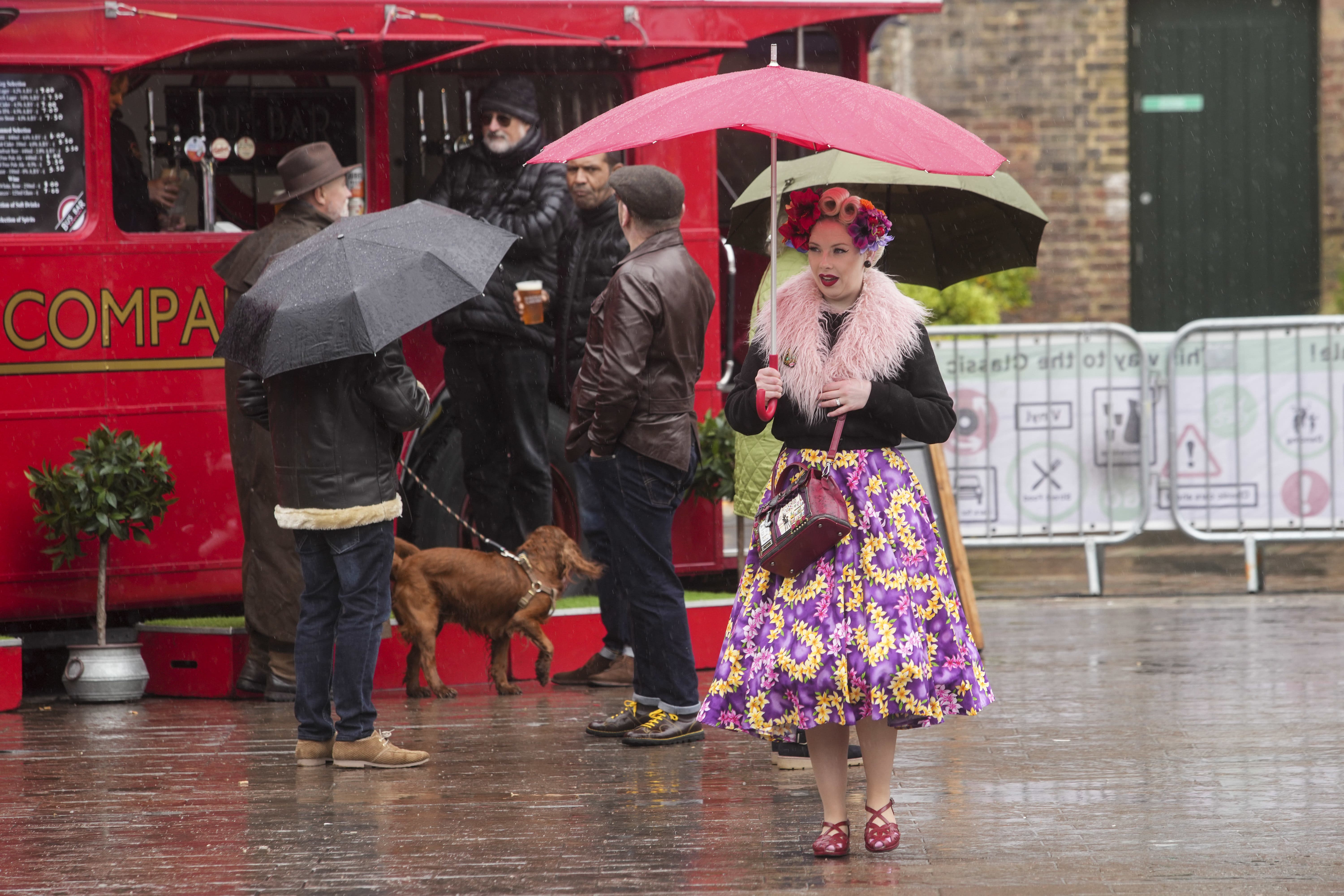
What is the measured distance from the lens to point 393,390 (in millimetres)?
5941

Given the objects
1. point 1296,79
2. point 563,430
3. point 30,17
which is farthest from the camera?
point 1296,79

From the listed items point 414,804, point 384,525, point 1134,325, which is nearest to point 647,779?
point 414,804

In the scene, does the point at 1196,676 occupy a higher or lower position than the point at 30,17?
lower

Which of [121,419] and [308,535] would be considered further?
[121,419]

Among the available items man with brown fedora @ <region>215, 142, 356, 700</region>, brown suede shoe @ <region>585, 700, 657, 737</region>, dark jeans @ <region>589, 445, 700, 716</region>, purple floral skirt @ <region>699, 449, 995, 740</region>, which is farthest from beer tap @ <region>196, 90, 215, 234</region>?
purple floral skirt @ <region>699, 449, 995, 740</region>

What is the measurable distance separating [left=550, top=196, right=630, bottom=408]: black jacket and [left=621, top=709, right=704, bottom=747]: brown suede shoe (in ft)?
5.80

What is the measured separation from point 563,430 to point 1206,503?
4.07 metres

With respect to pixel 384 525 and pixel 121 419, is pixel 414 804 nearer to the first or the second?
pixel 384 525

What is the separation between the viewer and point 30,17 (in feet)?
24.3

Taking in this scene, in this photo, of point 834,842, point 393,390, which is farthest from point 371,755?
point 834,842

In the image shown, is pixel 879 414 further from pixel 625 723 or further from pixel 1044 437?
pixel 1044 437

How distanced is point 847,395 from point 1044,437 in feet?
19.1

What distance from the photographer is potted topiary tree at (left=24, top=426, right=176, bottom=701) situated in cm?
726

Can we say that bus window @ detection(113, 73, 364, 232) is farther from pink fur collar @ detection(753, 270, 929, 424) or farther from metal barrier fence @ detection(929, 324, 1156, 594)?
metal barrier fence @ detection(929, 324, 1156, 594)
